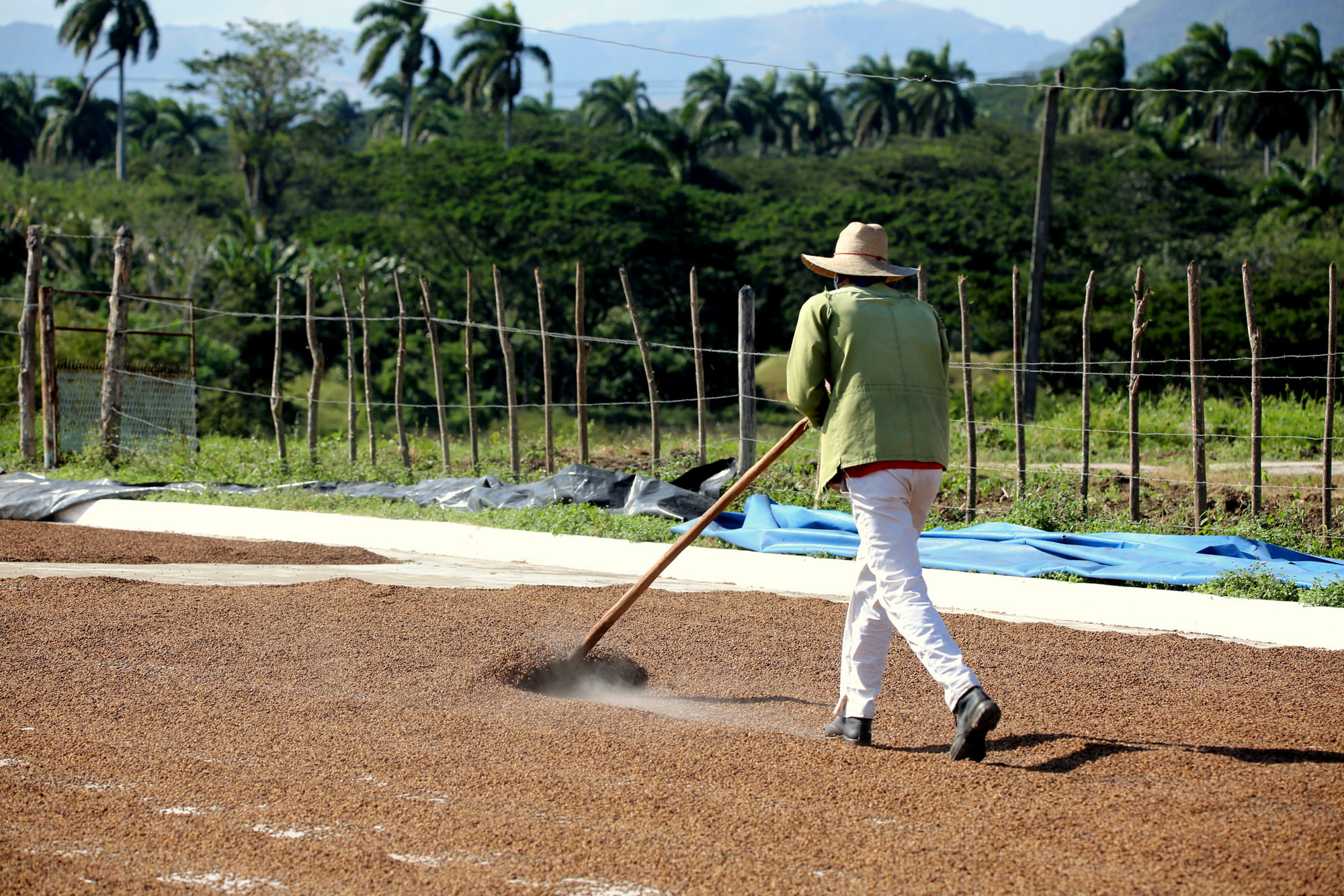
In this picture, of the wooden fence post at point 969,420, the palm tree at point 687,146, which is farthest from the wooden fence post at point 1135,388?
the palm tree at point 687,146

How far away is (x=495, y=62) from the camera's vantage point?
42312 mm

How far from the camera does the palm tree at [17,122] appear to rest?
63.7 metres

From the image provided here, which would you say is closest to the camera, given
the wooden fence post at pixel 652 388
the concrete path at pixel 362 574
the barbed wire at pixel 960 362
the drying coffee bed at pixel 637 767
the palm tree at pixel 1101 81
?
the drying coffee bed at pixel 637 767

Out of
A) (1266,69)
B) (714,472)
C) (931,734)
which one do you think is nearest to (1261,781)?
(931,734)

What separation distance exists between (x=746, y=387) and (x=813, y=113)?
189 ft

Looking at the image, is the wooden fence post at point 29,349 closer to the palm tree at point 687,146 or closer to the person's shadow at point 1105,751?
the person's shadow at point 1105,751

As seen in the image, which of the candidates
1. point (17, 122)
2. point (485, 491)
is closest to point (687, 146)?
point (485, 491)

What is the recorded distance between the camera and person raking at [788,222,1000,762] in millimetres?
3883

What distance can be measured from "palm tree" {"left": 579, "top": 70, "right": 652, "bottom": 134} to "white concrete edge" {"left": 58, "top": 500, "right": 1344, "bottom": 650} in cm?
5073

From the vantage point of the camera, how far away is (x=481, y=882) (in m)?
2.86

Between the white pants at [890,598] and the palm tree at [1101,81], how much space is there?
167 feet

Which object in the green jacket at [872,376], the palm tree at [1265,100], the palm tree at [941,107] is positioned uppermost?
the palm tree at [941,107]

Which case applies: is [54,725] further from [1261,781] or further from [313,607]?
[1261,781]

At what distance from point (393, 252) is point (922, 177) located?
55.5 ft
